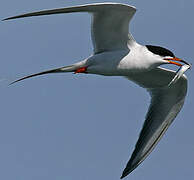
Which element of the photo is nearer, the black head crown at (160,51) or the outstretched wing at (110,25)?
the outstretched wing at (110,25)

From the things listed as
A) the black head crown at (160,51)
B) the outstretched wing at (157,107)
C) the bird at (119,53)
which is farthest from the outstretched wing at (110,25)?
the outstretched wing at (157,107)

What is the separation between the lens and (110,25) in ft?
32.7

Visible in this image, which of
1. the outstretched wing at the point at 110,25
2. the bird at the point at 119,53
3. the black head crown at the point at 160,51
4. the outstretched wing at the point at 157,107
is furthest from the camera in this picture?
the outstretched wing at the point at 157,107

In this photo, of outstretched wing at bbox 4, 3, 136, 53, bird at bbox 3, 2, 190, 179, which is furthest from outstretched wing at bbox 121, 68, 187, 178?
outstretched wing at bbox 4, 3, 136, 53

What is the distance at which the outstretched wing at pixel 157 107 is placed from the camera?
1184 centimetres

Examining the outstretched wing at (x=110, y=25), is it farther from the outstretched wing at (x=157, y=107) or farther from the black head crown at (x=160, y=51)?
the outstretched wing at (x=157, y=107)

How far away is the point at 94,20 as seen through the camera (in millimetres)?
9828

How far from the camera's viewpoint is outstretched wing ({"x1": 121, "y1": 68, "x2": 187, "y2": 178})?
38.9 feet

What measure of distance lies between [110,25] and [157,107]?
3.20 metres

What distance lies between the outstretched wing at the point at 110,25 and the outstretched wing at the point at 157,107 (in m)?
1.87

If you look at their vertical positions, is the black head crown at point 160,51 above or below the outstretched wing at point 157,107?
above

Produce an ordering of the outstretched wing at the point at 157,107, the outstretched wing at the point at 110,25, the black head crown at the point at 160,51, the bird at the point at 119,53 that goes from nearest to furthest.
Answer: the outstretched wing at the point at 110,25 < the bird at the point at 119,53 < the black head crown at the point at 160,51 < the outstretched wing at the point at 157,107

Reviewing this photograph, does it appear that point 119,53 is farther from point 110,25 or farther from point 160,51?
point 160,51

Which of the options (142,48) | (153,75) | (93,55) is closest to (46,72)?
(93,55)
